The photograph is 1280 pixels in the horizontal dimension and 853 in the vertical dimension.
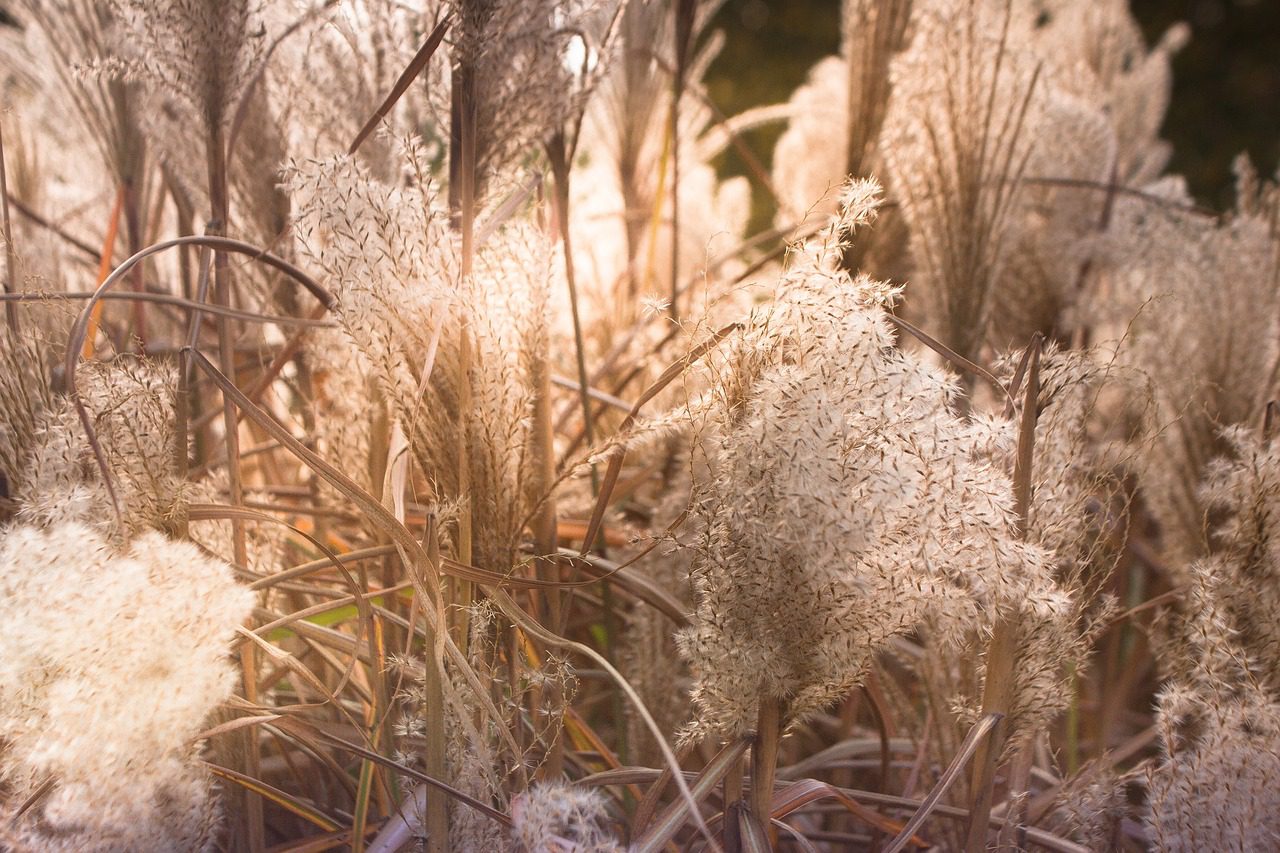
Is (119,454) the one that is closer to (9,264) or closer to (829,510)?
(9,264)

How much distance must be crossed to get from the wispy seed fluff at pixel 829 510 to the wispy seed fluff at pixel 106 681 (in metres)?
0.24

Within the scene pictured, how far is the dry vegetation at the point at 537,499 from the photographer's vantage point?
1.43 ft

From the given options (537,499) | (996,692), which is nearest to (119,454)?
(537,499)

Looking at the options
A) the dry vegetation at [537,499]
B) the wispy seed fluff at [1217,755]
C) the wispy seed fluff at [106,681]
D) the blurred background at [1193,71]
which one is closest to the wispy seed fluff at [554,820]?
the dry vegetation at [537,499]

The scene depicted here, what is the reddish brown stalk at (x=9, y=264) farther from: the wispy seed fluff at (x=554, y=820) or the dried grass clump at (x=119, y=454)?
the wispy seed fluff at (x=554, y=820)

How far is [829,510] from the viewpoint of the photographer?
411mm

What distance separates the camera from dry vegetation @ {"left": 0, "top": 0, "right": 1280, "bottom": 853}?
44cm

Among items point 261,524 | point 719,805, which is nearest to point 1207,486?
point 719,805

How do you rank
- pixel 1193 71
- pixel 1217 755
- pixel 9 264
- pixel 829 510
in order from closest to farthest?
1. pixel 829 510
2. pixel 1217 755
3. pixel 9 264
4. pixel 1193 71

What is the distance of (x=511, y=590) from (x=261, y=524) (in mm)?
209

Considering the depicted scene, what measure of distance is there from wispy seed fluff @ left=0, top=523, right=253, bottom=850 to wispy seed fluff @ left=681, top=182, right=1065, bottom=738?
0.24 metres

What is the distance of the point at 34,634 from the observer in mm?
427

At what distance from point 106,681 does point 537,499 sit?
26 centimetres

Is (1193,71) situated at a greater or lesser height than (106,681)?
greater
